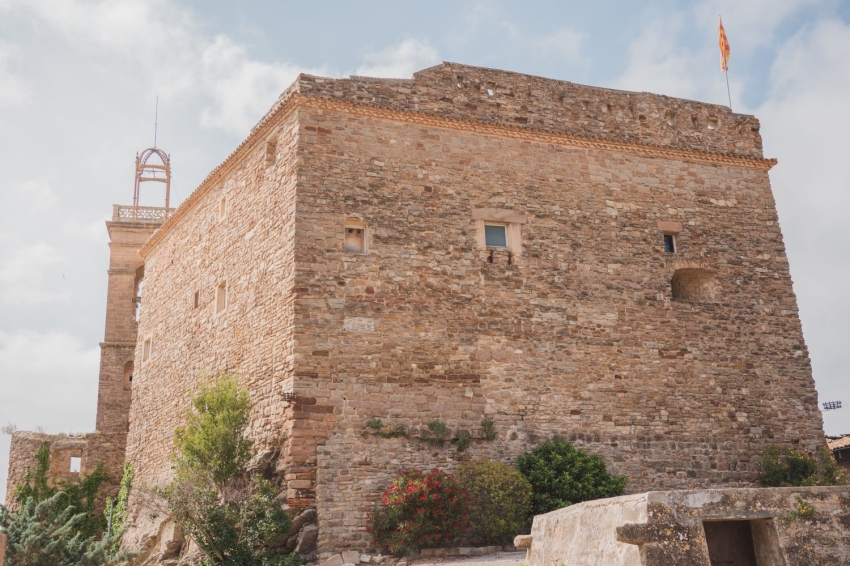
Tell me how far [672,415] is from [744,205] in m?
5.14

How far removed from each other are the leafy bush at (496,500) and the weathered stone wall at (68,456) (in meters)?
12.2

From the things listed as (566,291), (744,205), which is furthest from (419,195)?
(744,205)

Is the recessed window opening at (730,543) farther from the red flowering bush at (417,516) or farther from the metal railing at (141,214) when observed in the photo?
the metal railing at (141,214)

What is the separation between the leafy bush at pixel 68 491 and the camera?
21578mm

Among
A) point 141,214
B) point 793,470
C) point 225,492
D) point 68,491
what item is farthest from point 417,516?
point 141,214

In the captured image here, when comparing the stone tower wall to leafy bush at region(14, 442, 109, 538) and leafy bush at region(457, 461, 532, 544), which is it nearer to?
leafy bush at region(457, 461, 532, 544)

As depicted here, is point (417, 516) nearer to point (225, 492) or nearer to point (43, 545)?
point (225, 492)

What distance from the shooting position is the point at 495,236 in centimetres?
1648

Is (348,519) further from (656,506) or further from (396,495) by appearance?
(656,506)

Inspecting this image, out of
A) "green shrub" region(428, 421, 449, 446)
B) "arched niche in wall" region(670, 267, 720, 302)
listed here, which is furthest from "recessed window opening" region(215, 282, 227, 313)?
"arched niche in wall" region(670, 267, 720, 302)

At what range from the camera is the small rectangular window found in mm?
16391

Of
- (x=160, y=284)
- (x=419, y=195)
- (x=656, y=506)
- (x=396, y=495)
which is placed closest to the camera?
(x=656, y=506)

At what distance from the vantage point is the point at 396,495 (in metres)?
13.6

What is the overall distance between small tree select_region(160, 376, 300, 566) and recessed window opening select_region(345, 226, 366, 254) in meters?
3.12
